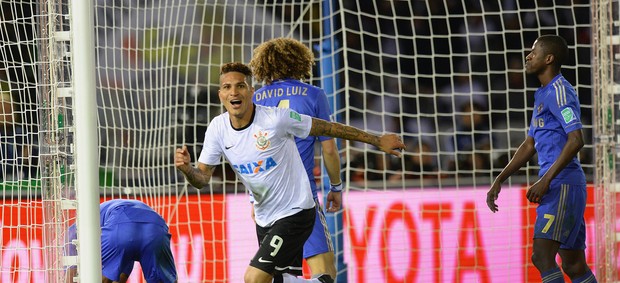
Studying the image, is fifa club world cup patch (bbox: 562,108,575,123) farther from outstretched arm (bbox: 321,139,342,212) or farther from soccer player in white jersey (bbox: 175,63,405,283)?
outstretched arm (bbox: 321,139,342,212)

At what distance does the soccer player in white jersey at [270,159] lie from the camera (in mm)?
5109

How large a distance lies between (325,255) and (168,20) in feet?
12.5

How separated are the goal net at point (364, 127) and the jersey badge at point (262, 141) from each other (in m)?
2.23

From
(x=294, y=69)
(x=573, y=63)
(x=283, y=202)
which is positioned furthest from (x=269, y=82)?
(x=573, y=63)

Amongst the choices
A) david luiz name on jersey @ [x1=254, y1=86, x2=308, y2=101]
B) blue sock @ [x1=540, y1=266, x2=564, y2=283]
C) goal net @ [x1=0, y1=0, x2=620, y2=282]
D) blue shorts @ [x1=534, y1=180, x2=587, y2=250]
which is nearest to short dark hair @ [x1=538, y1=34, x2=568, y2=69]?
blue shorts @ [x1=534, y1=180, x2=587, y2=250]

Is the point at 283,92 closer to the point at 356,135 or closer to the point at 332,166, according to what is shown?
the point at 332,166

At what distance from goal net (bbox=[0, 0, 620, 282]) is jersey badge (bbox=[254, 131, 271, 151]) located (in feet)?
7.32

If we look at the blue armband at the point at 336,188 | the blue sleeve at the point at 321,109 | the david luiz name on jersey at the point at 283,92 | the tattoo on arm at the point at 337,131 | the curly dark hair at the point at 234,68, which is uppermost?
the curly dark hair at the point at 234,68

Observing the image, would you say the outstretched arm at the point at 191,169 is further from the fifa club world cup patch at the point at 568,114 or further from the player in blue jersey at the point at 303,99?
the fifa club world cup patch at the point at 568,114

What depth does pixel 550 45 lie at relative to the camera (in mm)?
5723

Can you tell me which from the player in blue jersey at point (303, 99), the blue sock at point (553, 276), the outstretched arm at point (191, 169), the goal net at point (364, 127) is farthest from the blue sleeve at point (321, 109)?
the goal net at point (364, 127)

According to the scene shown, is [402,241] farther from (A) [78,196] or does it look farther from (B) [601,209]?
(A) [78,196]

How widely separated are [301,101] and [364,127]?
329 cm

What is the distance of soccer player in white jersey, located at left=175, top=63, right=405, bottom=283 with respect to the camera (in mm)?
5109
